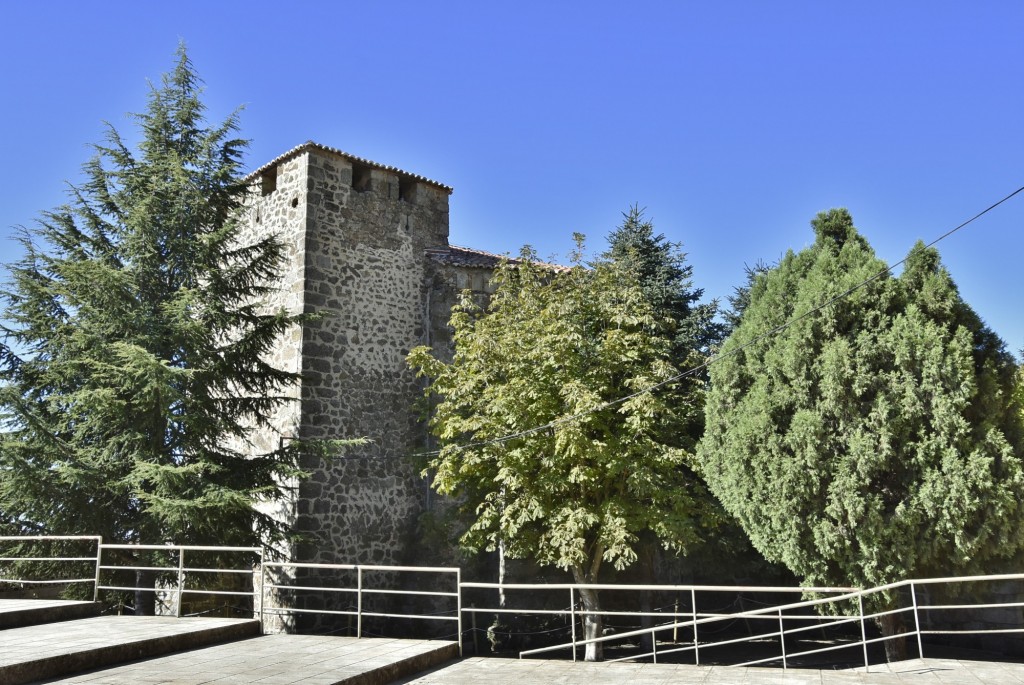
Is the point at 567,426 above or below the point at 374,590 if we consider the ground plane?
above

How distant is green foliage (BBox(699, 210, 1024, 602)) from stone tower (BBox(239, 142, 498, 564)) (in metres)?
7.17

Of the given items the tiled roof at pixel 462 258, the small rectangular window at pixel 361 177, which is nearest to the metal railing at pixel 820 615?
the tiled roof at pixel 462 258

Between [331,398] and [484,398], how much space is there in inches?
157

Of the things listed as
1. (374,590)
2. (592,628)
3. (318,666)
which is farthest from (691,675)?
(592,628)

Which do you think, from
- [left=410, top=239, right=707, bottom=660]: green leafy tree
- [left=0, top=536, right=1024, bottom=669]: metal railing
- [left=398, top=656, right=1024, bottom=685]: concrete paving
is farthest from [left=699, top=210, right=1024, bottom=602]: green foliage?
[left=398, top=656, right=1024, bottom=685]: concrete paving

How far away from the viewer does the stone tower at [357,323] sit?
15.9 meters

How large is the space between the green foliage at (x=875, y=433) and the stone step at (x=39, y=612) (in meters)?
8.78

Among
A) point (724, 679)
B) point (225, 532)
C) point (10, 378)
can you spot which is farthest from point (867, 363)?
point (10, 378)

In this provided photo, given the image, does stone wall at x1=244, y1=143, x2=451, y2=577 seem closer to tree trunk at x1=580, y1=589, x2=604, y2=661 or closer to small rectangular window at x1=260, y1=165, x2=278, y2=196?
small rectangular window at x1=260, y1=165, x2=278, y2=196

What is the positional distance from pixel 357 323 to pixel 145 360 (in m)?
5.44

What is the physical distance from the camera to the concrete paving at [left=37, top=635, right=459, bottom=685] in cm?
699

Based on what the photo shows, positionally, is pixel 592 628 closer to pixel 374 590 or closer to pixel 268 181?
pixel 374 590

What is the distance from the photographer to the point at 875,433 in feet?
36.1

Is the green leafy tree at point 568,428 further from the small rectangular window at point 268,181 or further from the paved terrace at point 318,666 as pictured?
the small rectangular window at point 268,181
